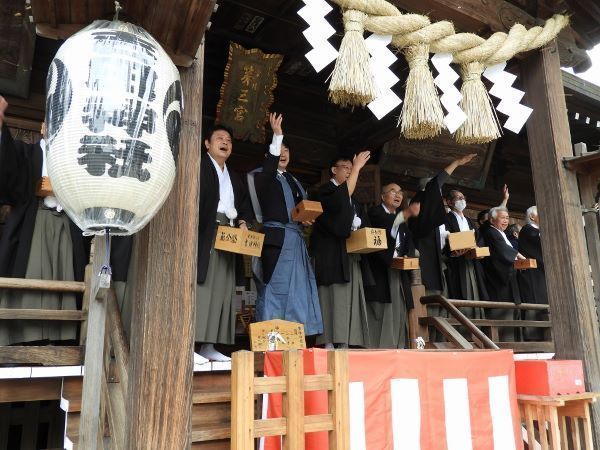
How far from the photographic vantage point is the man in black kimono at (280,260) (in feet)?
15.6

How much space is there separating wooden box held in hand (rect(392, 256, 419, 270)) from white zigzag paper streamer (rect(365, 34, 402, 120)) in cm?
224

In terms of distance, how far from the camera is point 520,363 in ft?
13.3

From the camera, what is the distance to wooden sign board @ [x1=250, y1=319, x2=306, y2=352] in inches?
159

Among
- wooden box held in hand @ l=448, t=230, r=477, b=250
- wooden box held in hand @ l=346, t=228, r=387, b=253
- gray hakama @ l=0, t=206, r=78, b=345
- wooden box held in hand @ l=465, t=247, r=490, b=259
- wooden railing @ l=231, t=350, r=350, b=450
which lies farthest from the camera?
wooden box held in hand @ l=465, t=247, r=490, b=259

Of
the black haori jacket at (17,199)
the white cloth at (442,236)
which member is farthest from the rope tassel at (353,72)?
the white cloth at (442,236)

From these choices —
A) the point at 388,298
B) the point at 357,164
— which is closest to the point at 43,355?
the point at 357,164

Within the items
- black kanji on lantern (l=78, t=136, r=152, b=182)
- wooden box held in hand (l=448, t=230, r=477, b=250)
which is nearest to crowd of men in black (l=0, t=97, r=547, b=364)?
wooden box held in hand (l=448, t=230, r=477, b=250)

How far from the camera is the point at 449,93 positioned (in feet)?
13.0

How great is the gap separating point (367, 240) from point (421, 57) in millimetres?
1832

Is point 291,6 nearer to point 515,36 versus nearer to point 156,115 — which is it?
point 515,36

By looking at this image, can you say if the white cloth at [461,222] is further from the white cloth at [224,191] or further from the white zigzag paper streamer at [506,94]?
the white cloth at [224,191]

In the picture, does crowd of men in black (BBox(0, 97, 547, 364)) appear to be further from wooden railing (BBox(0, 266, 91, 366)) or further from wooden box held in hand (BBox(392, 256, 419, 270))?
wooden railing (BBox(0, 266, 91, 366))

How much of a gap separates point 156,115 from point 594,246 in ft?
13.1

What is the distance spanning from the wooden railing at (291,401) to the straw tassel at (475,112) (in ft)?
7.18
